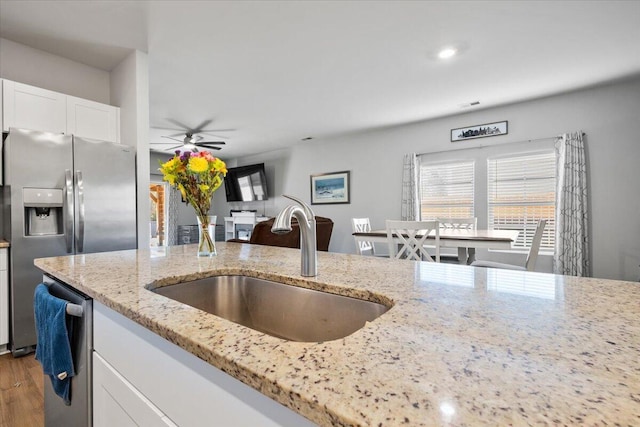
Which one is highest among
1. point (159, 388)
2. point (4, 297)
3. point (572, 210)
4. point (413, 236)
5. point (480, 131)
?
point (480, 131)

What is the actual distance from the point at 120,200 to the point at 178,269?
1977 mm

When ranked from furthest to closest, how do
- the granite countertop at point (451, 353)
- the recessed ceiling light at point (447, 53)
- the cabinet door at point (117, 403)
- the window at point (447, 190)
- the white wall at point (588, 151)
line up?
the window at point (447, 190)
the white wall at point (588, 151)
the recessed ceiling light at point (447, 53)
the cabinet door at point (117, 403)
the granite countertop at point (451, 353)

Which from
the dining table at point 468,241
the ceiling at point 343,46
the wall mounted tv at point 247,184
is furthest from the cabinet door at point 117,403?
the wall mounted tv at point 247,184

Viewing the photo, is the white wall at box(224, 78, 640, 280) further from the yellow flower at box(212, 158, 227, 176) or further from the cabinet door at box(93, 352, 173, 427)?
the cabinet door at box(93, 352, 173, 427)

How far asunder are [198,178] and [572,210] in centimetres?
429

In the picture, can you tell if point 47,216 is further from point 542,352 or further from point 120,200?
point 542,352

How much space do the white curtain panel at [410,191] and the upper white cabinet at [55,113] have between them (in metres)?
3.93

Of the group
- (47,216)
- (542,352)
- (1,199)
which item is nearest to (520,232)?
(542,352)

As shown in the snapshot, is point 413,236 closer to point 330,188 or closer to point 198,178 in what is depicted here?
point 198,178

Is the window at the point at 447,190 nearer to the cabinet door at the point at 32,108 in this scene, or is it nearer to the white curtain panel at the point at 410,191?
the white curtain panel at the point at 410,191

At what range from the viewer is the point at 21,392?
1879 mm

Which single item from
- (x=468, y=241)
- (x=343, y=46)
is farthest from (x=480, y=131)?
(x=343, y=46)

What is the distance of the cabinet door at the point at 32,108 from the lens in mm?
2396

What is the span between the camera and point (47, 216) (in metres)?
2.47
